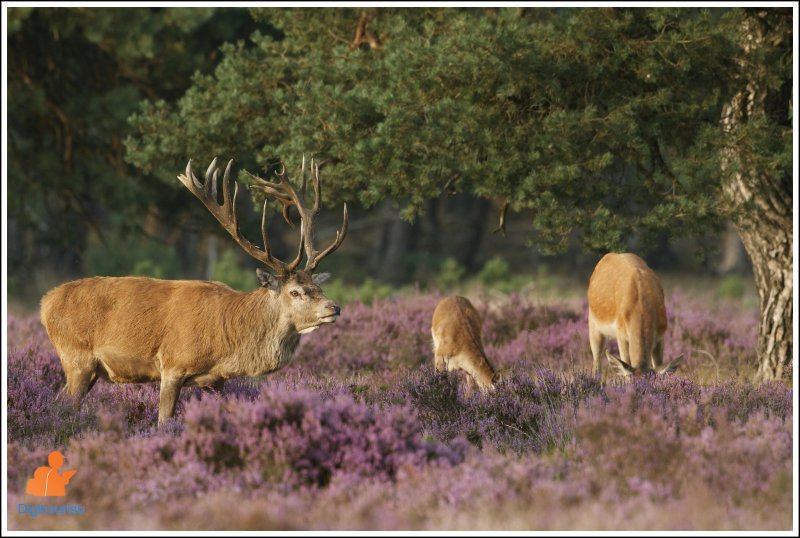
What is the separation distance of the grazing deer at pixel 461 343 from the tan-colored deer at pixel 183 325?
2.55 meters

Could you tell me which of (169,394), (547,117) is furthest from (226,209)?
(547,117)

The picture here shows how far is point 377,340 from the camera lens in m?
13.2

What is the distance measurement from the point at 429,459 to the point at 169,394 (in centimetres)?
232

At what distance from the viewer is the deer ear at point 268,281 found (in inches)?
319

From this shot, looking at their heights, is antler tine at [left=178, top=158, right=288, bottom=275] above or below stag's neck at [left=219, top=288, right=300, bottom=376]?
above

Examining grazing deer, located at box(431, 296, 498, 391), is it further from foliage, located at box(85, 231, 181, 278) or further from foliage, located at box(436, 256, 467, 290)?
foliage, located at box(85, 231, 181, 278)

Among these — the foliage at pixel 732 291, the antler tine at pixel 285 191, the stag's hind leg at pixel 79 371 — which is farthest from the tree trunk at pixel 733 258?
the stag's hind leg at pixel 79 371

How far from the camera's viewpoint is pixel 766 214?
33.9ft

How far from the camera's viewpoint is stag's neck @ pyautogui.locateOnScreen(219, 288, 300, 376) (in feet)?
26.5

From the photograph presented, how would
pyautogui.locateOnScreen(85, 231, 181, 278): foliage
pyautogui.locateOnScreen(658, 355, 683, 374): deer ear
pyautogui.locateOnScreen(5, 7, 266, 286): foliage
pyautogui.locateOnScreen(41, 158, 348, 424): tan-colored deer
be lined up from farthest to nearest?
pyautogui.locateOnScreen(85, 231, 181, 278): foliage < pyautogui.locateOnScreen(5, 7, 266, 286): foliage < pyautogui.locateOnScreen(658, 355, 683, 374): deer ear < pyautogui.locateOnScreen(41, 158, 348, 424): tan-colored deer

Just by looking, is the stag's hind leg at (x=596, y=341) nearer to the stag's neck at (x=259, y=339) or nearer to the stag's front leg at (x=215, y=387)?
the stag's neck at (x=259, y=339)

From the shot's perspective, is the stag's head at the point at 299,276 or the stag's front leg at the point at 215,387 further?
the stag's front leg at the point at 215,387

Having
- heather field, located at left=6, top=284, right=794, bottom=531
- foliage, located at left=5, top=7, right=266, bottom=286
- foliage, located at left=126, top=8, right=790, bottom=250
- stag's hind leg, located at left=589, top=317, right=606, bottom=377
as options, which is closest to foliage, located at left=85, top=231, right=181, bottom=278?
foliage, located at left=5, top=7, right=266, bottom=286

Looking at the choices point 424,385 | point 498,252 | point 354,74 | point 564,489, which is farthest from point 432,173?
point 498,252
